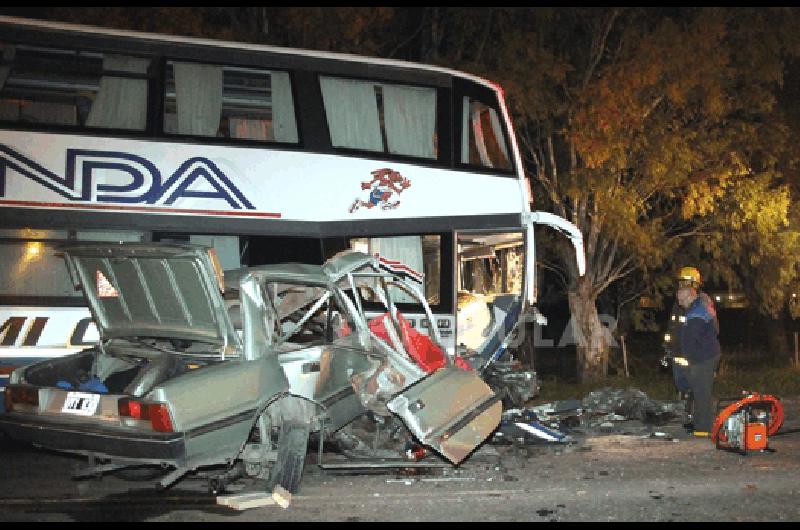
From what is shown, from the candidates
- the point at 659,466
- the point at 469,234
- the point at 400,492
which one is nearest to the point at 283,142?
the point at 469,234

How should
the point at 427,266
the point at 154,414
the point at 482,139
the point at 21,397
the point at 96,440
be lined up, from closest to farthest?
the point at 154,414
the point at 96,440
the point at 21,397
the point at 427,266
the point at 482,139

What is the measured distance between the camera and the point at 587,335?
733 inches

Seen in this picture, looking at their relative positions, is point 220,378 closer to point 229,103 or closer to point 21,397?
point 21,397

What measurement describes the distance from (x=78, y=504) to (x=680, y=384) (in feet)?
23.3

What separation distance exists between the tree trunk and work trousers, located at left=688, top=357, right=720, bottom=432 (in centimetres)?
815

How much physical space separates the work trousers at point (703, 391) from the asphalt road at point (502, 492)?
831 millimetres

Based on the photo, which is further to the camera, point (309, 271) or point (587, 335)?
point (587, 335)

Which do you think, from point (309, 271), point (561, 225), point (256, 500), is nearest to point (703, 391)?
point (561, 225)

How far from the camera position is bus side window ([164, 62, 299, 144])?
10383 mm

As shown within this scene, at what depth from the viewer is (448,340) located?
11.6 meters

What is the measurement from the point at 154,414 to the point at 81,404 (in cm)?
73

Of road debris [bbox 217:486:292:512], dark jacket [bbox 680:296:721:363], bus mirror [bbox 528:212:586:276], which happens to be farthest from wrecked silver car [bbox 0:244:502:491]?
bus mirror [bbox 528:212:586:276]

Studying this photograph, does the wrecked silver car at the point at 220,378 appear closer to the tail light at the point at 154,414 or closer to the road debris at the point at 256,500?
the tail light at the point at 154,414

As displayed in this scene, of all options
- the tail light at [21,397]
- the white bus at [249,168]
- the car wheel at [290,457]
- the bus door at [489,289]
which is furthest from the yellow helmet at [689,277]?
the tail light at [21,397]
